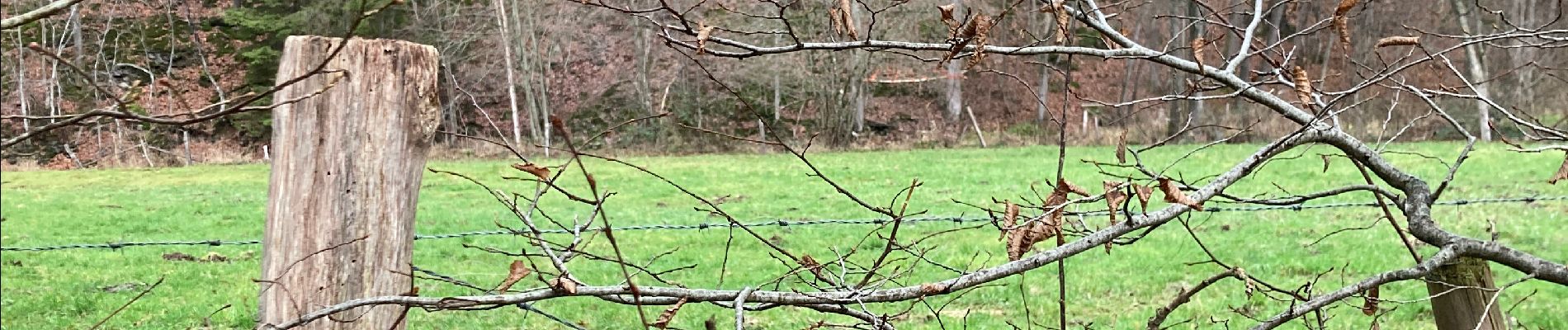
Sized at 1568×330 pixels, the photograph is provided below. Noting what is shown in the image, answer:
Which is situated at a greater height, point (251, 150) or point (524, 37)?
point (524, 37)

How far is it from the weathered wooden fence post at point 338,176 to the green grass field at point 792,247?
0.29 metres

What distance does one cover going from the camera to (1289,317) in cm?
229

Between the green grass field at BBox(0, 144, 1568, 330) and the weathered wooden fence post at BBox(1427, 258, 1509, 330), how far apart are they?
0.20 metres

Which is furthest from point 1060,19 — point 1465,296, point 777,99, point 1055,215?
point 777,99

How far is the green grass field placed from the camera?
22.3 ft

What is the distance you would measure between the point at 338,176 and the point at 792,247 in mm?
7766

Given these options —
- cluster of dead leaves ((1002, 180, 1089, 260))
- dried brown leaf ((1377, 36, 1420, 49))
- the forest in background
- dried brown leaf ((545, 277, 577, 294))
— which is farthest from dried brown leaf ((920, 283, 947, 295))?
the forest in background

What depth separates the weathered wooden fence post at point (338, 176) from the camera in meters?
2.43

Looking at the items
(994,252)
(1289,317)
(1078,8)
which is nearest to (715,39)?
(1078,8)

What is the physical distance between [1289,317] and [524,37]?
3011cm

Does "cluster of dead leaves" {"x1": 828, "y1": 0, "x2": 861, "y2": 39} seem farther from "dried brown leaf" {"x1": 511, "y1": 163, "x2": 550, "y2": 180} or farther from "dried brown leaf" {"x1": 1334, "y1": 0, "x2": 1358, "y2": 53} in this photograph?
"dried brown leaf" {"x1": 1334, "y1": 0, "x2": 1358, "y2": 53}

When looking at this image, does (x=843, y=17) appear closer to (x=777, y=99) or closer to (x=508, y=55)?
(x=508, y=55)

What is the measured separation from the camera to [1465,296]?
2783mm

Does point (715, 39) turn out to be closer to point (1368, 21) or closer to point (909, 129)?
point (909, 129)
